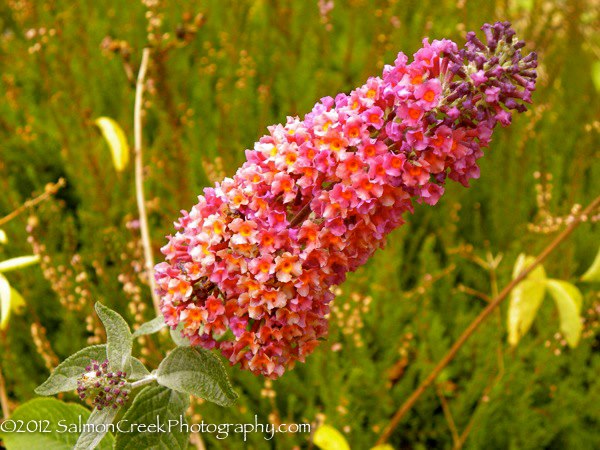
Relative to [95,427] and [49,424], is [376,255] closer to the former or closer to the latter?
[49,424]

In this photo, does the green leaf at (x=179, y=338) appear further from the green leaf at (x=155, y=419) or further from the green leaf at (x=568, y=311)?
the green leaf at (x=568, y=311)

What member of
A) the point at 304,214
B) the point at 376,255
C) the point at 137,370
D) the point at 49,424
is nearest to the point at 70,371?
the point at 137,370

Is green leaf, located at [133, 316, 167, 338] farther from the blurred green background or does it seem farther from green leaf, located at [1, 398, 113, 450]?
the blurred green background

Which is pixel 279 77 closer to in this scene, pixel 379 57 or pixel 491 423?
pixel 379 57

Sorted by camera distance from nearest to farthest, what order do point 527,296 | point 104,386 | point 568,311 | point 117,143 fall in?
point 104,386 → point 568,311 → point 527,296 → point 117,143

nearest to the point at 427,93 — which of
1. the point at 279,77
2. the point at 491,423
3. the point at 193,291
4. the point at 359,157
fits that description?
the point at 359,157

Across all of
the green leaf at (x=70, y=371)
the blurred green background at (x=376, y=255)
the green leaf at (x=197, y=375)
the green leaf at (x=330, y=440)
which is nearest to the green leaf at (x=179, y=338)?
the green leaf at (x=197, y=375)
